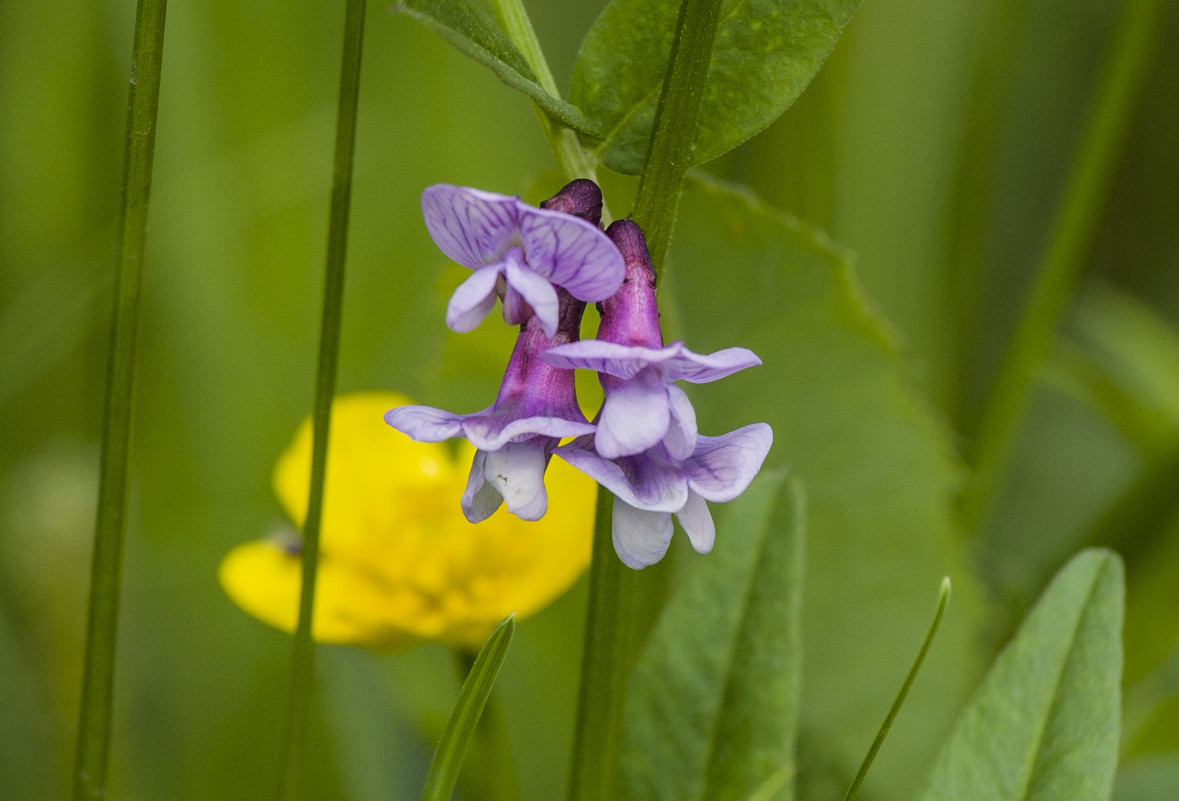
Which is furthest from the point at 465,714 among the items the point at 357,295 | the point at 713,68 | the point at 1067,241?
the point at 357,295

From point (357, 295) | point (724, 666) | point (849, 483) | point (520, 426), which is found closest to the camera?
point (520, 426)

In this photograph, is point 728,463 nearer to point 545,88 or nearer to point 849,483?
point 545,88

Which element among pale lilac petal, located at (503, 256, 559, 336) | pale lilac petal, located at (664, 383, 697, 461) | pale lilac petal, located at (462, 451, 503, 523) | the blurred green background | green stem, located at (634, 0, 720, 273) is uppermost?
green stem, located at (634, 0, 720, 273)

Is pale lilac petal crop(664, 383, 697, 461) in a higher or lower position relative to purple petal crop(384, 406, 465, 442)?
higher

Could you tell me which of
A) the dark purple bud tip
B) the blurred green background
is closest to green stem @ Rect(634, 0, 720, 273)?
the dark purple bud tip

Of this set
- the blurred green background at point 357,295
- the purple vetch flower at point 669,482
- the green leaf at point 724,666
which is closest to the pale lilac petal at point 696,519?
the purple vetch flower at point 669,482

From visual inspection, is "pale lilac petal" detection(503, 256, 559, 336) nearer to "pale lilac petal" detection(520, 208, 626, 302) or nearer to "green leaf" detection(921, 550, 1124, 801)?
"pale lilac petal" detection(520, 208, 626, 302)

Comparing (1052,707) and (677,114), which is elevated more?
(677,114)

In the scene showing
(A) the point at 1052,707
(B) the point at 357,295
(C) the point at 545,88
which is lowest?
(B) the point at 357,295
